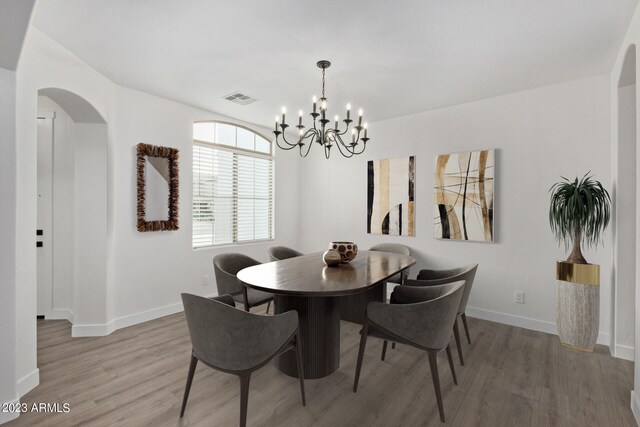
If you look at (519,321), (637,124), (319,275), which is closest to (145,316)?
(319,275)

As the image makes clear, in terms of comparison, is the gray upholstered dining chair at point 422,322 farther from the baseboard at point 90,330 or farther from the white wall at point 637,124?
the baseboard at point 90,330

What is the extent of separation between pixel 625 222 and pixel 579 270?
53 centimetres

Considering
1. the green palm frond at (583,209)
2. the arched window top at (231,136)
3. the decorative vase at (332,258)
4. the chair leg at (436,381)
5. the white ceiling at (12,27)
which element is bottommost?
the chair leg at (436,381)

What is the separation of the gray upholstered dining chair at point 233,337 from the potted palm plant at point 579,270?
2.69 meters

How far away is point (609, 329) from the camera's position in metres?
2.96

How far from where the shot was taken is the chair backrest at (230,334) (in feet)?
5.41

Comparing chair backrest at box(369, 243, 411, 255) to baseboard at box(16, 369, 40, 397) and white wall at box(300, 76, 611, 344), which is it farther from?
baseboard at box(16, 369, 40, 397)

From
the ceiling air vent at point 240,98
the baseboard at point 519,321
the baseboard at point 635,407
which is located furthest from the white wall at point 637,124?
the ceiling air vent at point 240,98

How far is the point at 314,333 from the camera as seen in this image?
7.64 feet

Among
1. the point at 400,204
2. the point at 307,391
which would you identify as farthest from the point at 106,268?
the point at 400,204

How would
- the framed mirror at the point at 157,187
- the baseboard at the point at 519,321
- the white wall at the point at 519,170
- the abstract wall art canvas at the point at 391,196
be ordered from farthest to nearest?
1. the abstract wall art canvas at the point at 391,196
2. the framed mirror at the point at 157,187
3. the baseboard at the point at 519,321
4. the white wall at the point at 519,170

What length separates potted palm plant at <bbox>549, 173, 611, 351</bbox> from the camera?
8.87 ft

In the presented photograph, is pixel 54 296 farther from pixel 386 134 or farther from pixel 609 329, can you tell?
pixel 609 329

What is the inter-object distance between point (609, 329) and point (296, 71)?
3.87 metres
